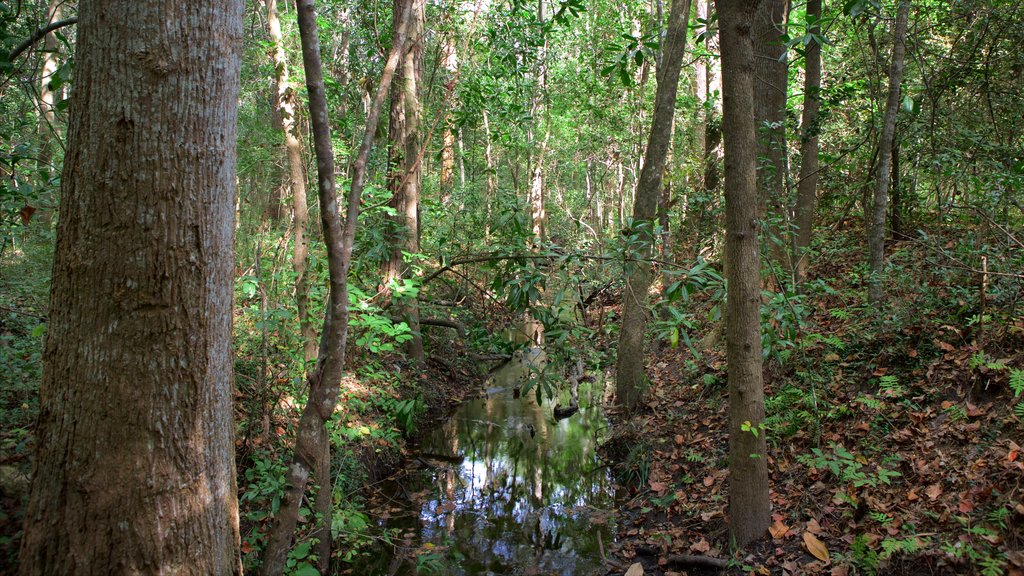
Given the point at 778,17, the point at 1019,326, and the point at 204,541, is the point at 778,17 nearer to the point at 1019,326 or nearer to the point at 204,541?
the point at 1019,326

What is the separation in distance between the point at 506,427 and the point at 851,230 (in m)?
6.94

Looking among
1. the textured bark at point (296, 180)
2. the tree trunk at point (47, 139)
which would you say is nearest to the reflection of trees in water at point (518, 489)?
the textured bark at point (296, 180)

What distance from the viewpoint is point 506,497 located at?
25.1ft

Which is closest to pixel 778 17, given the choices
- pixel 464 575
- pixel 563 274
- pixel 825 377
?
pixel 825 377

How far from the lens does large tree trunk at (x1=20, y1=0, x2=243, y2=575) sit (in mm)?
1994

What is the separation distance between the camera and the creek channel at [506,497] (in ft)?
19.9

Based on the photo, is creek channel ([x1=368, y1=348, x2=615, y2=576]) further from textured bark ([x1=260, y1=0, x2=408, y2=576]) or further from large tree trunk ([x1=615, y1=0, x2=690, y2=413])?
textured bark ([x1=260, y1=0, x2=408, y2=576])

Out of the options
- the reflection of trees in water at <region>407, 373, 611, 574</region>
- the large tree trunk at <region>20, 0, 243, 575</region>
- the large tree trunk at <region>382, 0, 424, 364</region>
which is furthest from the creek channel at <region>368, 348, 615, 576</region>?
the large tree trunk at <region>20, 0, 243, 575</region>

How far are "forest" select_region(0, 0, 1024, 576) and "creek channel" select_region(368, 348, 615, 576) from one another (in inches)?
2.2

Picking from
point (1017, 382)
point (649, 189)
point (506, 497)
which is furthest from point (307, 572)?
point (649, 189)

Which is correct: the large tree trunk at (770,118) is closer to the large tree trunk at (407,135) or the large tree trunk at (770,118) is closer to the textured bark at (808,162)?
the textured bark at (808,162)

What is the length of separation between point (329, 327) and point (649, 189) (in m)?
5.82

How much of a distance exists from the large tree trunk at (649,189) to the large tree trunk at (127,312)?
20.8 feet

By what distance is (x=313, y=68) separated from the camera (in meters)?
3.36
